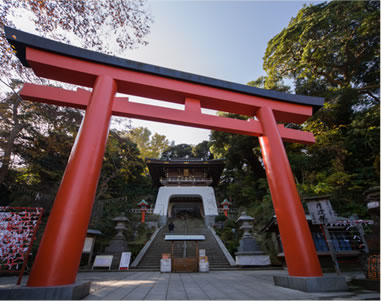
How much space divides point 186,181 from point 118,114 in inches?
686

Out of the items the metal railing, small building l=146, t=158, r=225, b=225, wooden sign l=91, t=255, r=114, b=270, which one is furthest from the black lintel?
the metal railing

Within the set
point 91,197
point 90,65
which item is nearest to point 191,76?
point 90,65

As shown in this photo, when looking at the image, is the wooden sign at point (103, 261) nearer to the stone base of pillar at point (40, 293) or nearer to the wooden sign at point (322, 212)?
the stone base of pillar at point (40, 293)

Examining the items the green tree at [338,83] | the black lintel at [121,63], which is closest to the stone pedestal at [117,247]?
the black lintel at [121,63]

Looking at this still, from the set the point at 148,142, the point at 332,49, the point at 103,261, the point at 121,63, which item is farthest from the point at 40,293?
the point at 148,142

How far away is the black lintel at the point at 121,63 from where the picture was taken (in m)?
3.83

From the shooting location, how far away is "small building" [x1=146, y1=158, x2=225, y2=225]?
62.2 ft

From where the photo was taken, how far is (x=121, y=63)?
432 centimetres

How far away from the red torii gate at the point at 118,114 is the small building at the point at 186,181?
1432cm

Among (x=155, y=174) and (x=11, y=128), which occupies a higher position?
(x=155, y=174)

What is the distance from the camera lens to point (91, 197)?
128 inches

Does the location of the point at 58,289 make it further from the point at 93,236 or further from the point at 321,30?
the point at 321,30

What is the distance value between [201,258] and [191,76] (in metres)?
7.36

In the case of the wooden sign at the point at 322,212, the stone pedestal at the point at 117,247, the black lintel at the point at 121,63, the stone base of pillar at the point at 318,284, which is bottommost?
the stone base of pillar at the point at 318,284
